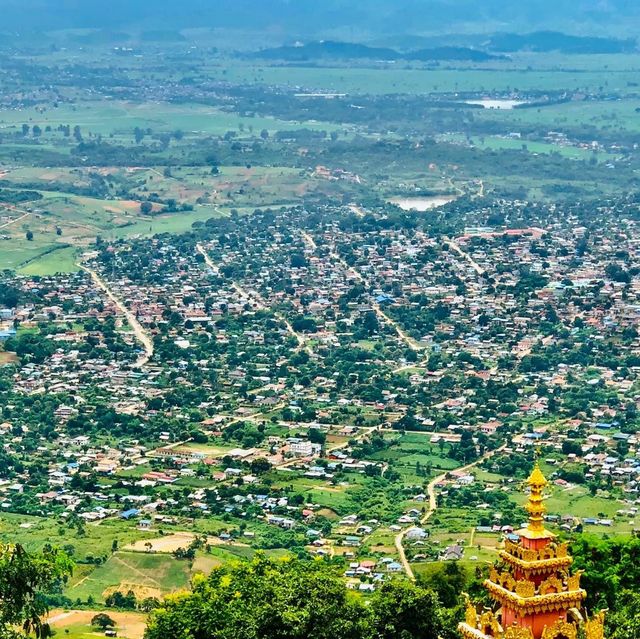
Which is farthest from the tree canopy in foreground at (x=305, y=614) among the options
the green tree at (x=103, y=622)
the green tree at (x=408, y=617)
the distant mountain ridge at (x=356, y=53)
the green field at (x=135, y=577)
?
the distant mountain ridge at (x=356, y=53)

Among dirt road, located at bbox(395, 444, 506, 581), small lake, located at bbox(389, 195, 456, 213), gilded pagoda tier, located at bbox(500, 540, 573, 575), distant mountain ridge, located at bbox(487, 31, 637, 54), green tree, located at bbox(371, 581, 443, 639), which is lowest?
distant mountain ridge, located at bbox(487, 31, 637, 54)

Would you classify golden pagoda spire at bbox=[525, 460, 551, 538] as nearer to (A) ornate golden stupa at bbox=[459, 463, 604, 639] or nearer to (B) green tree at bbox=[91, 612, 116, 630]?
(A) ornate golden stupa at bbox=[459, 463, 604, 639]

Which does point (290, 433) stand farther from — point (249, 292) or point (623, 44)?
point (623, 44)

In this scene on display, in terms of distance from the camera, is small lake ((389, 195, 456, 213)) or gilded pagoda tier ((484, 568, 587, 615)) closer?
gilded pagoda tier ((484, 568, 587, 615))

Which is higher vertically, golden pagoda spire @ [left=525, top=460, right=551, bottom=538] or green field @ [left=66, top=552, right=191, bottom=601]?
golden pagoda spire @ [left=525, top=460, right=551, bottom=538]

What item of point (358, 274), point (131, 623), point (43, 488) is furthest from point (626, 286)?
point (131, 623)

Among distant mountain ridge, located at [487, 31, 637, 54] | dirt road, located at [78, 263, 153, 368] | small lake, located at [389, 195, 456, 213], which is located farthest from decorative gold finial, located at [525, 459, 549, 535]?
distant mountain ridge, located at [487, 31, 637, 54]

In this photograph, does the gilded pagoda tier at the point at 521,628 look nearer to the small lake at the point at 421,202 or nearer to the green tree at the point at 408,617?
the green tree at the point at 408,617
